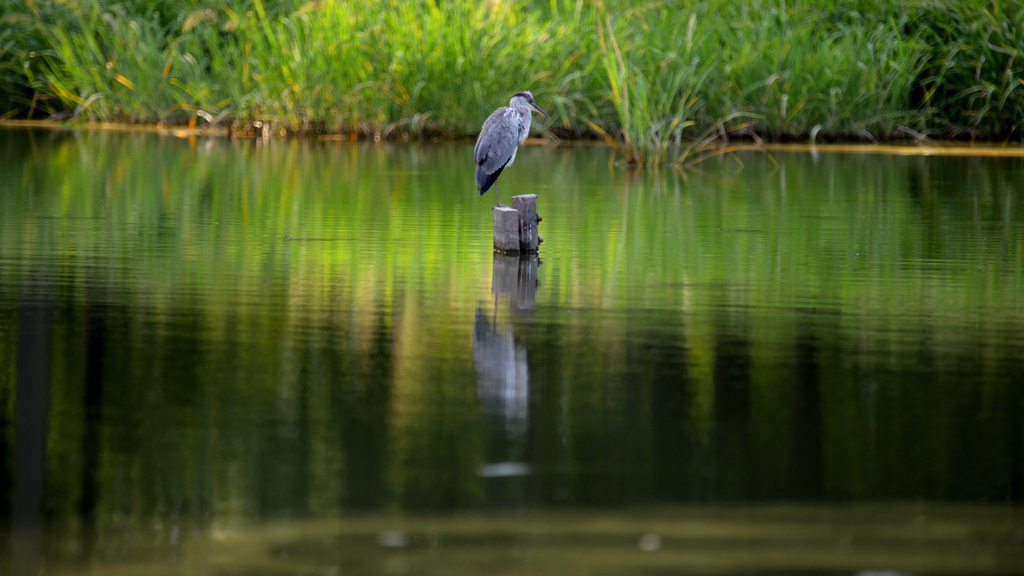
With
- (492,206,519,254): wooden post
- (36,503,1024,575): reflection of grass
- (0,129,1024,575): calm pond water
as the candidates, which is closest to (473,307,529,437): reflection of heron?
(0,129,1024,575): calm pond water

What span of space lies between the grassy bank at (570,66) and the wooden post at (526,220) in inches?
301

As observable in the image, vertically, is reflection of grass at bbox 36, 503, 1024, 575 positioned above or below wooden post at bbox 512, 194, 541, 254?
below

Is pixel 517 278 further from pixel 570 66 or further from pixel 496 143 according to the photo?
pixel 570 66

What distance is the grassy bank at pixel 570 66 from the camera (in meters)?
15.3

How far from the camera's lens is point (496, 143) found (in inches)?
311

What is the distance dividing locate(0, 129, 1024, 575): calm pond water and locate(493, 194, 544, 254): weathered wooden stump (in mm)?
166

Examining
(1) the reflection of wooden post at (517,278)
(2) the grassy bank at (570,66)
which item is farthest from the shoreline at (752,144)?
(1) the reflection of wooden post at (517,278)

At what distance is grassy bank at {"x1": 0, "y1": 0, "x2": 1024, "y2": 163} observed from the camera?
50.2 feet

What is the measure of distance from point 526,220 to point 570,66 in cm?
977

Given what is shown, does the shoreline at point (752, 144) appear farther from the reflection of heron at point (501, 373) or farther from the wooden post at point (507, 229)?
the reflection of heron at point (501, 373)

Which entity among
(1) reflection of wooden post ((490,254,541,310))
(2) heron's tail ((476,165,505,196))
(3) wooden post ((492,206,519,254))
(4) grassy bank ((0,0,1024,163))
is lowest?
(1) reflection of wooden post ((490,254,541,310))

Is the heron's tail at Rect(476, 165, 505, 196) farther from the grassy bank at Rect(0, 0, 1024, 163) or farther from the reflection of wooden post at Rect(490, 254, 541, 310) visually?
the grassy bank at Rect(0, 0, 1024, 163)

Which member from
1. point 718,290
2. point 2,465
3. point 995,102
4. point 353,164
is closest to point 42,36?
point 353,164

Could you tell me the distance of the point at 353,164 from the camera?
41.9 feet
